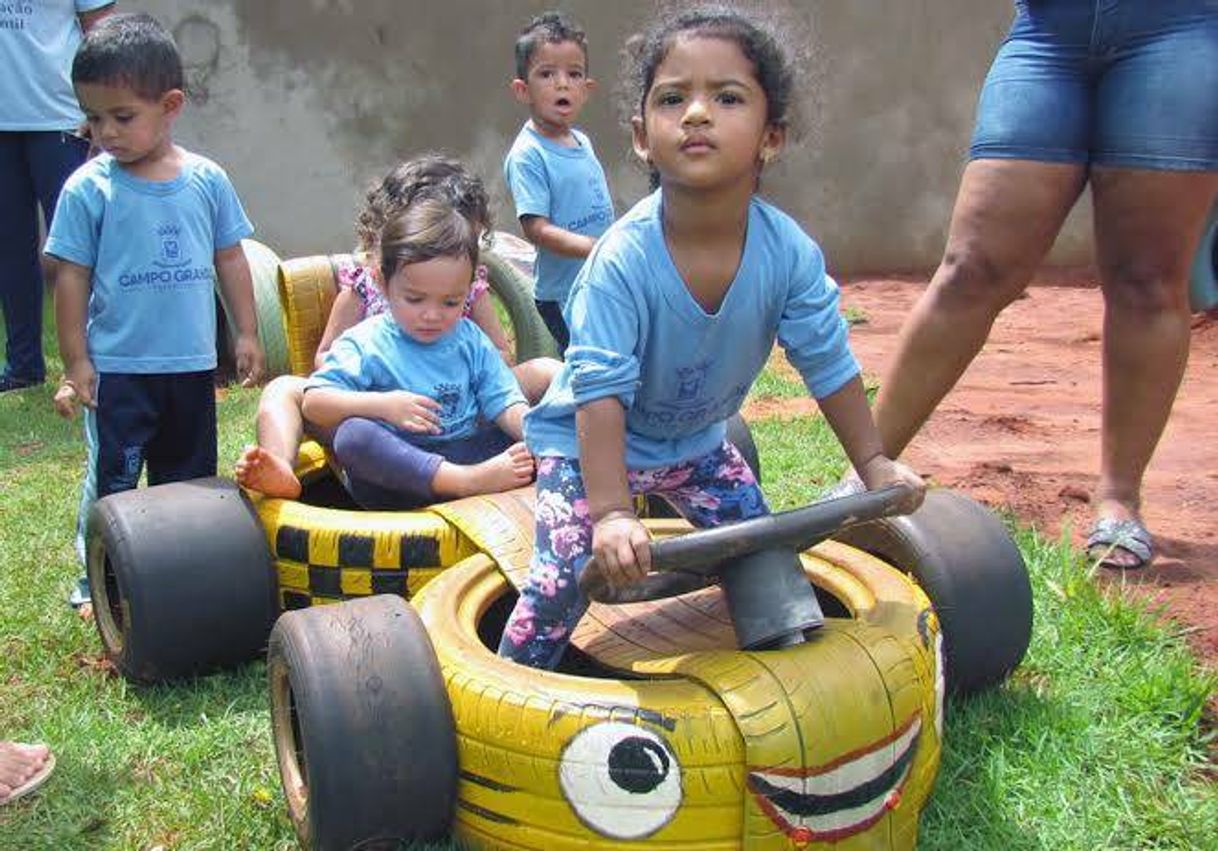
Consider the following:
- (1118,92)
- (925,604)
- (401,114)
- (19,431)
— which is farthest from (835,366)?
(401,114)

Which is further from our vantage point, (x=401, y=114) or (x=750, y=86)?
(x=401, y=114)

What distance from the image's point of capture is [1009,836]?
230cm

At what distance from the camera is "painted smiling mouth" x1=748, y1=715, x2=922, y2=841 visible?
199cm

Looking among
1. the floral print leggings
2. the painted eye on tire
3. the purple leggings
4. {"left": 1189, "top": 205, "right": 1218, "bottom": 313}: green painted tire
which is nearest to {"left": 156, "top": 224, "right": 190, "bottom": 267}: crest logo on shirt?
the purple leggings

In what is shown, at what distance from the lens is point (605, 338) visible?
7.35ft

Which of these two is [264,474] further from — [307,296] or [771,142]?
[771,142]

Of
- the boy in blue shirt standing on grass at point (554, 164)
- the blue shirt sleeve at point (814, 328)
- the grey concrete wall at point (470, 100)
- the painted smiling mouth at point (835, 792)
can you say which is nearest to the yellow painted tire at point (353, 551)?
the blue shirt sleeve at point (814, 328)

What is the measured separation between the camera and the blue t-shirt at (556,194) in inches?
189

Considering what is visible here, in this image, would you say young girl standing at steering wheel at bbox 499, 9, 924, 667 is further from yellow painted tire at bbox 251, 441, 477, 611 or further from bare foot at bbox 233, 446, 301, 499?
bare foot at bbox 233, 446, 301, 499

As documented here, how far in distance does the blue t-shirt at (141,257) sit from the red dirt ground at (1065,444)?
228cm

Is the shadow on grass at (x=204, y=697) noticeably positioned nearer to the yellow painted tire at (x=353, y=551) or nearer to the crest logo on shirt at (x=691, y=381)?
the yellow painted tire at (x=353, y=551)

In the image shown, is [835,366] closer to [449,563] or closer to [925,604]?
[925,604]

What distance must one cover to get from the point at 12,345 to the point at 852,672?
5124 mm

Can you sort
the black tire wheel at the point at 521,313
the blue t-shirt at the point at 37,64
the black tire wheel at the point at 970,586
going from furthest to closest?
the black tire wheel at the point at 521,313
the blue t-shirt at the point at 37,64
the black tire wheel at the point at 970,586
